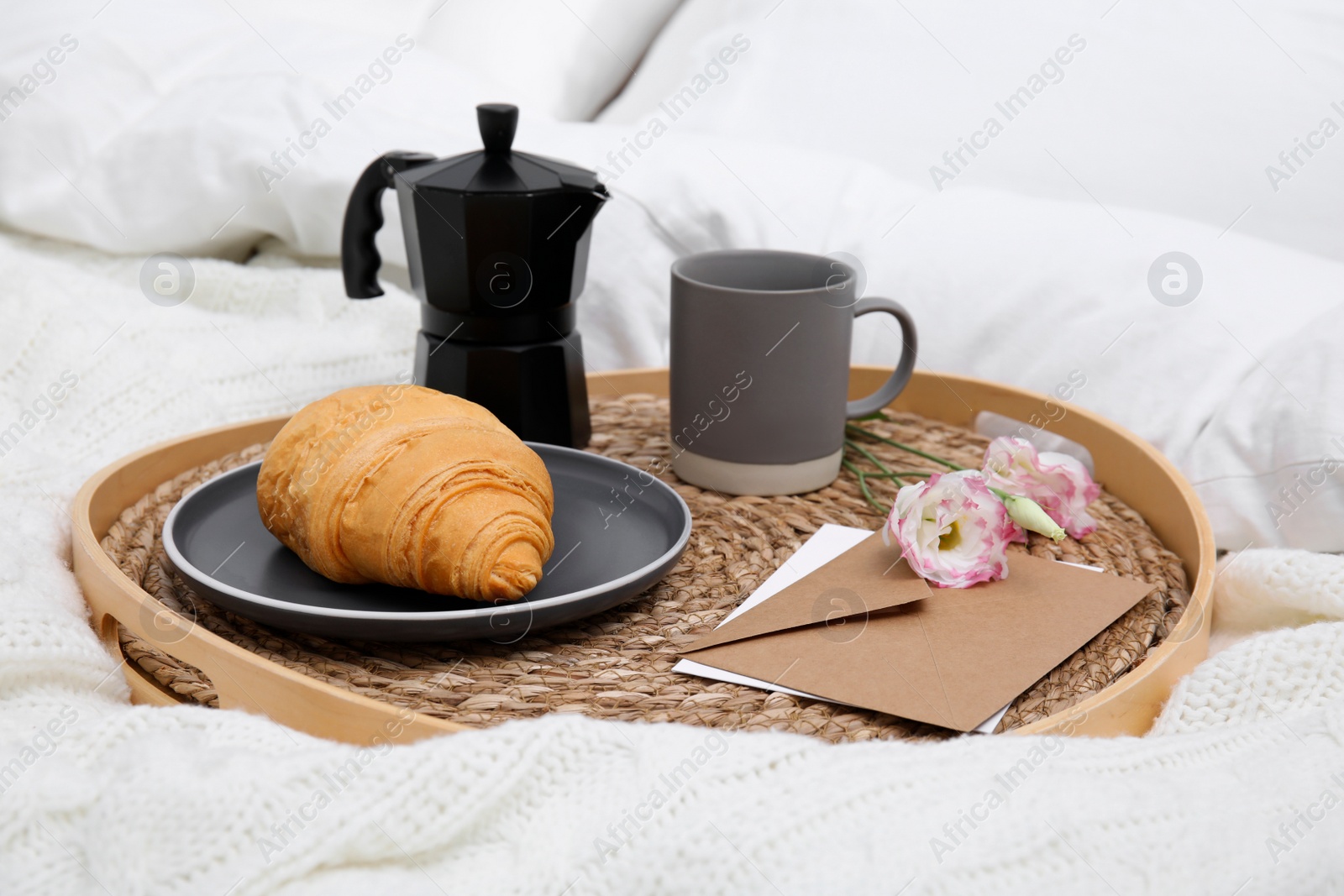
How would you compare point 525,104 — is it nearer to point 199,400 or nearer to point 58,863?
point 199,400

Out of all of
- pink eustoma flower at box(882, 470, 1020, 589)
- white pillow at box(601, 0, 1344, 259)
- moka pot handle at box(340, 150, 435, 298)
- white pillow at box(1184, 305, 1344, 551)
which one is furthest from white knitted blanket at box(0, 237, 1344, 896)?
white pillow at box(601, 0, 1344, 259)

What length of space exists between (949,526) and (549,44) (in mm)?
1157

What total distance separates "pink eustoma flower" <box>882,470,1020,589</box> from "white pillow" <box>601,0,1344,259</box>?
0.69 meters

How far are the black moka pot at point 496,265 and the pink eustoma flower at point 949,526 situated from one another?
0.28 meters

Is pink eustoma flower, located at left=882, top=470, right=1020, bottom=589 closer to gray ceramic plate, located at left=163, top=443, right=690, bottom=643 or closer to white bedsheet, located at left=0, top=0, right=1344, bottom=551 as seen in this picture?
gray ceramic plate, located at left=163, top=443, right=690, bottom=643

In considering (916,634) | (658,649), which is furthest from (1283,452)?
(658,649)

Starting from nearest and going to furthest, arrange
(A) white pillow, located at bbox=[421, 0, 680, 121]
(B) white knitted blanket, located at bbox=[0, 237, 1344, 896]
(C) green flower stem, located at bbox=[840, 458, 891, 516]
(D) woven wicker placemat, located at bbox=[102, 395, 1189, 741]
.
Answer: (B) white knitted blanket, located at bbox=[0, 237, 1344, 896], (D) woven wicker placemat, located at bbox=[102, 395, 1189, 741], (C) green flower stem, located at bbox=[840, 458, 891, 516], (A) white pillow, located at bbox=[421, 0, 680, 121]

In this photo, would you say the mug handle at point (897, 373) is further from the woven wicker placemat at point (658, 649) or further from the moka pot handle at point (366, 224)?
the moka pot handle at point (366, 224)

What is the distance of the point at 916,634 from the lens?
0.57 meters

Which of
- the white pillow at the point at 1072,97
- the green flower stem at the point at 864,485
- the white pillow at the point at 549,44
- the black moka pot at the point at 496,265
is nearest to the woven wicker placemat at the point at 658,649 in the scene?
the green flower stem at the point at 864,485

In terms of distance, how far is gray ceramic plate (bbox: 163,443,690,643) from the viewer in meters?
0.52

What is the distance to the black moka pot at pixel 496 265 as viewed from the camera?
707 mm

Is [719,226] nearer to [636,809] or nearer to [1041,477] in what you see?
[1041,477]

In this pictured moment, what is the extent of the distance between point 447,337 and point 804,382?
253mm
